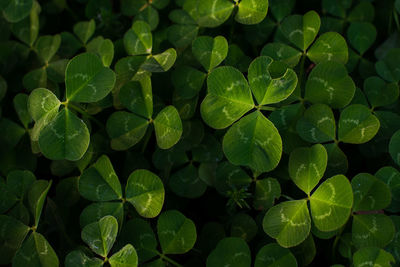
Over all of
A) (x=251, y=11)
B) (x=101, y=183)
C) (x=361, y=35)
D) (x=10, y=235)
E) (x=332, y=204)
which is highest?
(x=251, y=11)

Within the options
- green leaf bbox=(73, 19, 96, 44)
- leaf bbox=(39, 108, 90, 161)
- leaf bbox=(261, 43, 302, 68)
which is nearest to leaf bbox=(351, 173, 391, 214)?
leaf bbox=(261, 43, 302, 68)

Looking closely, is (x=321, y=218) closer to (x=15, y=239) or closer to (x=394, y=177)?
(x=394, y=177)

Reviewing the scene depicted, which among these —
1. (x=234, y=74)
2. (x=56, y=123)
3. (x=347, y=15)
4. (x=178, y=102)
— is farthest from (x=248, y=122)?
(x=347, y=15)

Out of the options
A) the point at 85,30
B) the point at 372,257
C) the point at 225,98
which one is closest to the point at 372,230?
the point at 372,257

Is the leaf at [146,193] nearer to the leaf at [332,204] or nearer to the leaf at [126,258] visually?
the leaf at [126,258]

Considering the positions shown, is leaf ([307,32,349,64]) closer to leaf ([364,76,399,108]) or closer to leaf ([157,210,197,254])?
leaf ([364,76,399,108])

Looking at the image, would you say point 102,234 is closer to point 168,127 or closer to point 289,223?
point 168,127
